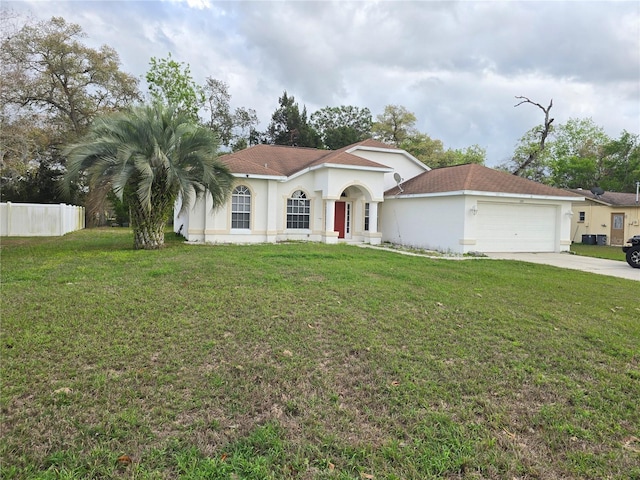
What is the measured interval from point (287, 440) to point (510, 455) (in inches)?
75.3

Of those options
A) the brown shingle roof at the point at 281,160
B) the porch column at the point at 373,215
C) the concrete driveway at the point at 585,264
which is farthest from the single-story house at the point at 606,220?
the porch column at the point at 373,215

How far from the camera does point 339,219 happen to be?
21859 millimetres

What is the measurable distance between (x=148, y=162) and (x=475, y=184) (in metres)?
13.6

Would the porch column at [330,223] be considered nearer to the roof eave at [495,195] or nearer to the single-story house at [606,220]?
the roof eave at [495,195]

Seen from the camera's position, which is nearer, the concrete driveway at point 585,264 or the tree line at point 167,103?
the concrete driveway at point 585,264

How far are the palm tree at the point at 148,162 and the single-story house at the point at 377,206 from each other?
188 cm

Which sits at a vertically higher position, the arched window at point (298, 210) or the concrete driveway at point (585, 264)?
the arched window at point (298, 210)

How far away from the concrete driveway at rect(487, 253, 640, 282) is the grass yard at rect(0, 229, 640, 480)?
5.61 metres

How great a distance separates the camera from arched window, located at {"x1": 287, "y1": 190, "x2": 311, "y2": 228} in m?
20.4

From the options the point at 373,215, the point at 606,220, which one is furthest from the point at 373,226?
the point at 606,220

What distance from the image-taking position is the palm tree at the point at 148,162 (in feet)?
43.3

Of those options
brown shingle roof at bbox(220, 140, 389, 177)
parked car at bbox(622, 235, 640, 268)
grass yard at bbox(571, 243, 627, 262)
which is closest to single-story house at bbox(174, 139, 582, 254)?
brown shingle roof at bbox(220, 140, 389, 177)

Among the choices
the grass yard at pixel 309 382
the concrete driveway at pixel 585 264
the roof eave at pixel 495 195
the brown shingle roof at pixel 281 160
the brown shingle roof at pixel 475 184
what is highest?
the brown shingle roof at pixel 281 160

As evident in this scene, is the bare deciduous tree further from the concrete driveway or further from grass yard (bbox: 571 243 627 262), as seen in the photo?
the concrete driveway
